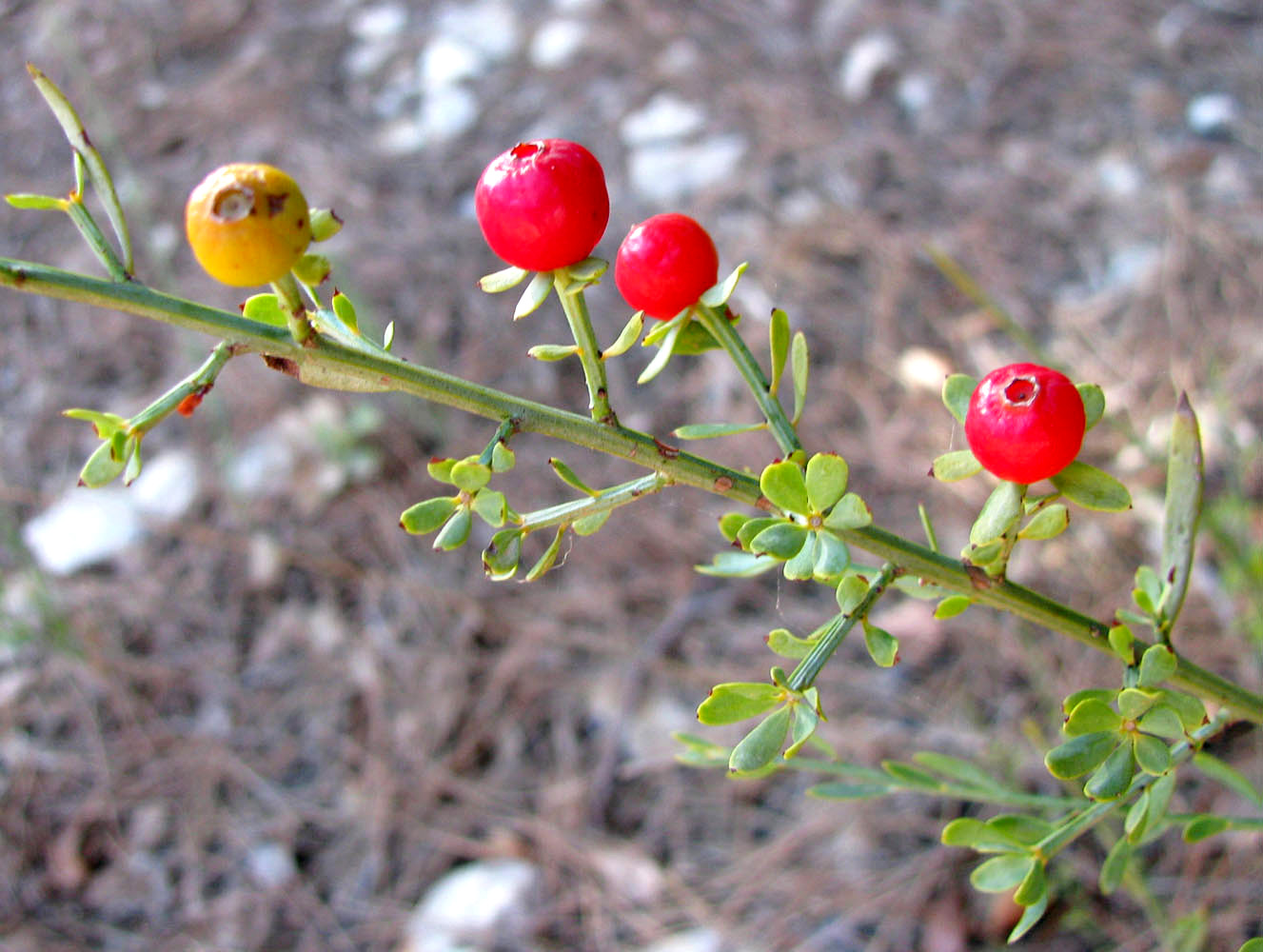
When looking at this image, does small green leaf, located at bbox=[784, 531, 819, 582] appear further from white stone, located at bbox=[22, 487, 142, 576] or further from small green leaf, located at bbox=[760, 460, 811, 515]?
white stone, located at bbox=[22, 487, 142, 576]

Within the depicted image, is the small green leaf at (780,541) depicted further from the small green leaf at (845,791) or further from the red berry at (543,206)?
the small green leaf at (845,791)

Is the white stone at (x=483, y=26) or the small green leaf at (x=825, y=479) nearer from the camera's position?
the small green leaf at (x=825, y=479)

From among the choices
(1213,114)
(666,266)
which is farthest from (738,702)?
(1213,114)

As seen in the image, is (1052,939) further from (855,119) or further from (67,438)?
(67,438)

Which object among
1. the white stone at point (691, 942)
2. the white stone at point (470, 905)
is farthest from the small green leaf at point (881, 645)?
the white stone at point (470, 905)

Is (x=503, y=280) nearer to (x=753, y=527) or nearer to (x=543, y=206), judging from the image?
(x=543, y=206)

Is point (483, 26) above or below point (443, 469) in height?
below
